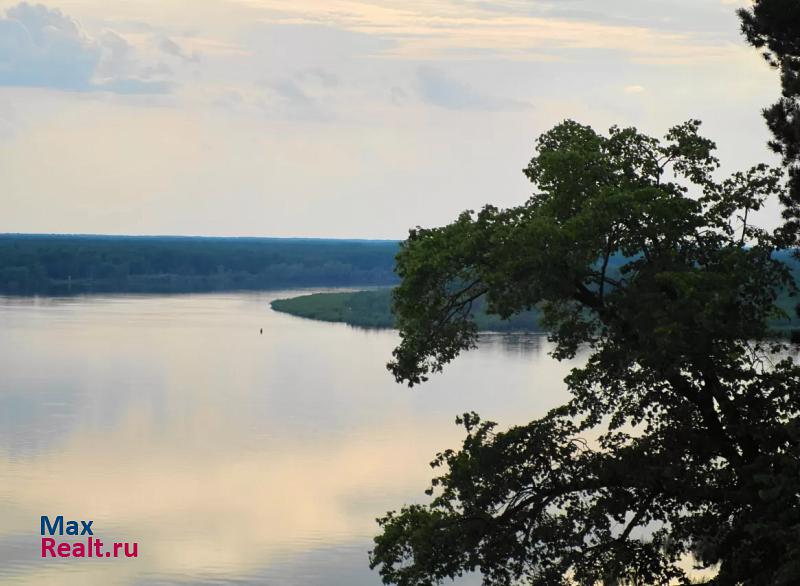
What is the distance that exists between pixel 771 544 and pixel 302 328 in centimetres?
6246

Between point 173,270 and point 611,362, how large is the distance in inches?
5627

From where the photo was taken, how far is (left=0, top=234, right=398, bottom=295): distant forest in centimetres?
13250

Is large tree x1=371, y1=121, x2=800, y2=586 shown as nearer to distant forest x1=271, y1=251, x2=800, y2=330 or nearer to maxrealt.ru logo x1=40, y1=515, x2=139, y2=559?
maxrealt.ru logo x1=40, y1=515, x2=139, y2=559

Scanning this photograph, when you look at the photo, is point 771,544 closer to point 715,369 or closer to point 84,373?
point 715,369

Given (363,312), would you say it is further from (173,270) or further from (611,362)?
(173,270)

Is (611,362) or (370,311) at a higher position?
(611,362)

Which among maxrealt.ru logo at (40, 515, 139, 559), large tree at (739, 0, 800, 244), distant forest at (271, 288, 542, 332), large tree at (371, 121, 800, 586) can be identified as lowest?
maxrealt.ru logo at (40, 515, 139, 559)

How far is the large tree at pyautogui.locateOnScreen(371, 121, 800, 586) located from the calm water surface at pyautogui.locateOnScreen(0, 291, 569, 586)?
25.1ft

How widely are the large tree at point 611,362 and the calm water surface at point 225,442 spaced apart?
764 centimetres

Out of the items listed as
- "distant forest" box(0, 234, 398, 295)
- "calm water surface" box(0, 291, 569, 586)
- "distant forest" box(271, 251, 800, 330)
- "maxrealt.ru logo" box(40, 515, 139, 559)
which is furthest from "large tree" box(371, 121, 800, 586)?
"distant forest" box(0, 234, 398, 295)

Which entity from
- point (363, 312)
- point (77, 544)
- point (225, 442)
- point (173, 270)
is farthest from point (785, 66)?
point (173, 270)

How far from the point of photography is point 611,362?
1712cm

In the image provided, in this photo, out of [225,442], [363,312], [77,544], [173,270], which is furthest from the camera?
[173,270]

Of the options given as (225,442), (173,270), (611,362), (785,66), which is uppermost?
(785,66)
